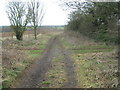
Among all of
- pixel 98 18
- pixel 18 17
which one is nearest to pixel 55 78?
pixel 98 18

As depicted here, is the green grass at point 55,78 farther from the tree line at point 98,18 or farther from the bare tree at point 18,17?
the bare tree at point 18,17

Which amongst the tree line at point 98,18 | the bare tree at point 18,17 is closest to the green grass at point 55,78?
the tree line at point 98,18

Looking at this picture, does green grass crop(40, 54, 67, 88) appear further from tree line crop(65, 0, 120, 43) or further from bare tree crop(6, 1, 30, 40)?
bare tree crop(6, 1, 30, 40)

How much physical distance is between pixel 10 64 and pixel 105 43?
13150 mm

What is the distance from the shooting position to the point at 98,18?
13.5m

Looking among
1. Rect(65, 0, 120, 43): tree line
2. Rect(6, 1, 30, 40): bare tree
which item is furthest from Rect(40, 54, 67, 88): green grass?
Rect(6, 1, 30, 40): bare tree

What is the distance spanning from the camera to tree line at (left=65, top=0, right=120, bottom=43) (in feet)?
31.7

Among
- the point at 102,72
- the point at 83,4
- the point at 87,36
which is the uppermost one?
the point at 83,4

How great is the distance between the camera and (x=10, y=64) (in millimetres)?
8727

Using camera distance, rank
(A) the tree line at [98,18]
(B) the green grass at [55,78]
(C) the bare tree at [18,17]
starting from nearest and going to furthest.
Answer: (B) the green grass at [55,78]
(A) the tree line at [98,18]
(C) the bare tree at [18,17]

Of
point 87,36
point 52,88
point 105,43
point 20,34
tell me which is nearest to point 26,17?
point 20,34

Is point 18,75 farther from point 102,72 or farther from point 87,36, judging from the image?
point 87,36

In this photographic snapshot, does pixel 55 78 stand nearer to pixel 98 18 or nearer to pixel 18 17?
pixel 98 18

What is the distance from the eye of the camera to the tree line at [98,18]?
9.67 m
